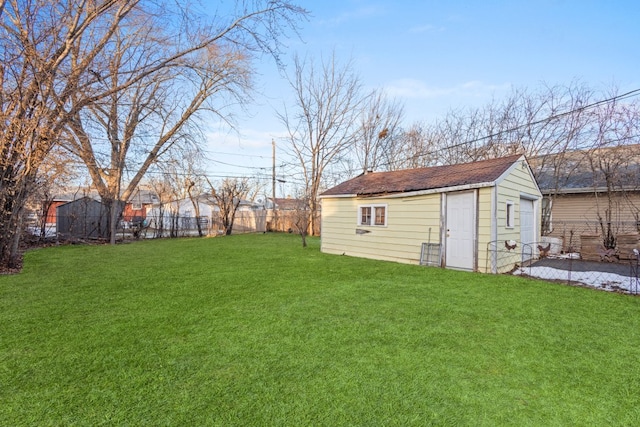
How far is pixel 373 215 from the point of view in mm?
9516

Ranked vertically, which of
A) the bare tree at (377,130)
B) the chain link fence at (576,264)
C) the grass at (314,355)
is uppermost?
the bare tree at (377,130)

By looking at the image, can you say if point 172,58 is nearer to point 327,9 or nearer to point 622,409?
point 327,9

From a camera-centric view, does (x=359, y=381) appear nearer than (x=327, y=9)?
Yes

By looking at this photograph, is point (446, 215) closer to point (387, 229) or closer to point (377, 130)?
point (387, 229)

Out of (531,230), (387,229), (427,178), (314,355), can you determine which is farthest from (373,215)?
(314,355)

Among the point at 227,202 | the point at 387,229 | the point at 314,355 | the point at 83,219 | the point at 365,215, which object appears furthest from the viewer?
the point at 227,202

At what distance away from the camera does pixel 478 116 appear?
14805mm

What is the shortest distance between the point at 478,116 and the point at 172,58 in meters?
12.9

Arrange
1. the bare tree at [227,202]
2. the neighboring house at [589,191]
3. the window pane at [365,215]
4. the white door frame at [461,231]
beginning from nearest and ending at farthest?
the white door frame at [461,231], the window pane at [365,215], the neighboring house at [589,191], the bare tree at [227,202]

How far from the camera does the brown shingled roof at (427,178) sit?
7.53 meters

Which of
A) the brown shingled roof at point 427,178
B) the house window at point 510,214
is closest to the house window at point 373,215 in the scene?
the brown shingled roof at point 427,178

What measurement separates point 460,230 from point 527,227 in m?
2.71

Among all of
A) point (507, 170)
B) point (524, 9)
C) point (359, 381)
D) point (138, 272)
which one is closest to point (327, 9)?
point (524, 9)

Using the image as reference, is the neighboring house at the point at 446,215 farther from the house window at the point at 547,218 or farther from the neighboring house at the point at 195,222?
the neighboring house at the point at 195,222
